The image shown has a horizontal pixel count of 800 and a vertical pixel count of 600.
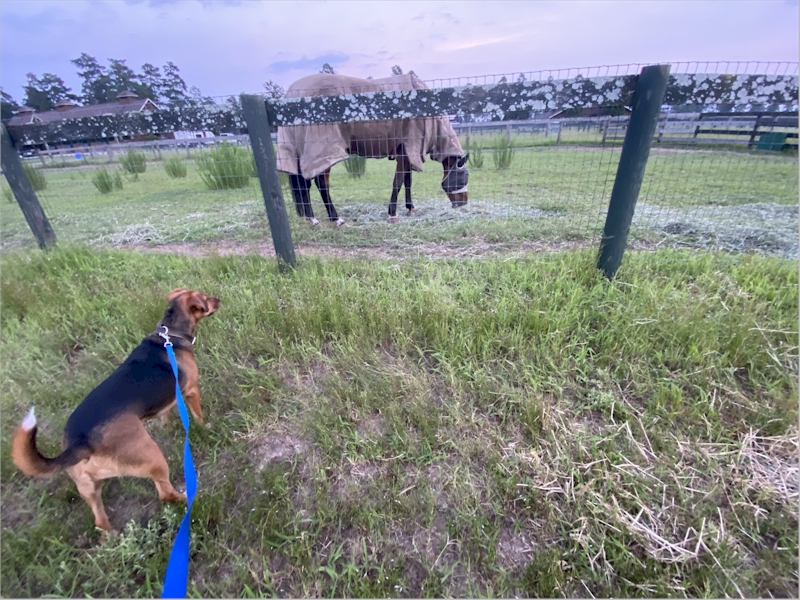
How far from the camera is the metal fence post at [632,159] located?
2430 mm

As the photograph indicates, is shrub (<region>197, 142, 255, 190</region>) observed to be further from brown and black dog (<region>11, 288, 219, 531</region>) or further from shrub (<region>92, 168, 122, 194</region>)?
brown and black dog (<region>11, 288, 219, 531</region>)

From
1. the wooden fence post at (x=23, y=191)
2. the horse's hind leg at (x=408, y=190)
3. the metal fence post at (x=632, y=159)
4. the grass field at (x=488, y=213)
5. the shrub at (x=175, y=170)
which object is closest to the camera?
the metal fence post at (x=632, y=159)

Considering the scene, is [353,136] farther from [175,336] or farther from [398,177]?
[175,336]

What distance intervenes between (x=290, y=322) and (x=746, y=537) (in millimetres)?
2450

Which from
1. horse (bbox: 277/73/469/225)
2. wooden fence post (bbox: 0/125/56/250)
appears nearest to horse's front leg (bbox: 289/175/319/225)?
horse (bbox: 277/73/469/225)

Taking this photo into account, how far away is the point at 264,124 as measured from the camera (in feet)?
9.50

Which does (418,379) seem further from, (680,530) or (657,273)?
(657,273)

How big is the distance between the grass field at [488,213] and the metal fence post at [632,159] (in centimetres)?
64

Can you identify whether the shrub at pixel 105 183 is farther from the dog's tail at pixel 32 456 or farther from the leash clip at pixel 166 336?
the dog's tail at pixel 32 456

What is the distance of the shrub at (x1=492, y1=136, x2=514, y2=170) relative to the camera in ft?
24.7

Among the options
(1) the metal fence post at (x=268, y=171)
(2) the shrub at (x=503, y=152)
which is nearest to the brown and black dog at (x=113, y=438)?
(1) the metal fence post at (x=268, y=171)

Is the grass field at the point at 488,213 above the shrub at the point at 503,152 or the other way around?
the other way around

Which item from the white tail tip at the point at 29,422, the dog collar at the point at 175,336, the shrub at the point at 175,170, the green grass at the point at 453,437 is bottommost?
the green grass at the point at 453,437

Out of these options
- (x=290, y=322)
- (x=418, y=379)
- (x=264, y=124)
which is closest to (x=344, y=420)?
(x=418, y=379)
